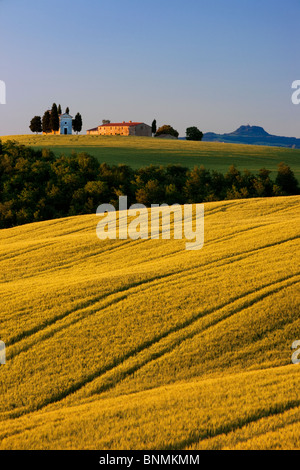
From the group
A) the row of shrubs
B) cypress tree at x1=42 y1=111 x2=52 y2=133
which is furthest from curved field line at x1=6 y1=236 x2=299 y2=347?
cypress tree at x1=42 y1=111 x2=52 y2=133

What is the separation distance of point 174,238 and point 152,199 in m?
28.2

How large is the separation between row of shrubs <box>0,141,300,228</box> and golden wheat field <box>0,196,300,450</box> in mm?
30544

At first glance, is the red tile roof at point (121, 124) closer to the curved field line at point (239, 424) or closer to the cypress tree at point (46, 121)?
the cypress tree at point (46, 121)

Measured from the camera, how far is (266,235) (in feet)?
64.2

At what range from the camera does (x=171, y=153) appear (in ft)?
278

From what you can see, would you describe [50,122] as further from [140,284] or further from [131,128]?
[140,284]

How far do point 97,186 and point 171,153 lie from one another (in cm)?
3649

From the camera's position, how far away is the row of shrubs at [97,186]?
49156 millimetres

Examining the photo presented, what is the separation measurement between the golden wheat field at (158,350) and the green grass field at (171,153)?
52.4m

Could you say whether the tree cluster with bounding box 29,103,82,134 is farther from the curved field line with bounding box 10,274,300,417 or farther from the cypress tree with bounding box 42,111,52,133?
the curved field line with bounding box 10,274,300,417

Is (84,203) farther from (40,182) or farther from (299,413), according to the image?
(299,413)

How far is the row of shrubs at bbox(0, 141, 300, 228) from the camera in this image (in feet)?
161

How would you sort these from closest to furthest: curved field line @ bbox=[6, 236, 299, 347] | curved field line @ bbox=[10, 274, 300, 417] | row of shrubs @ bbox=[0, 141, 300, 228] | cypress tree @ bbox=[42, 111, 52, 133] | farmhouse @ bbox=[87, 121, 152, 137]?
curved field line @ bbox=[10, 274, 300, 417], curved field line @ bbox=[6, 236, 299, 347], row of shrubs @ bbox=[0, 141, 300, 228], cypress tree @ bbox=[42, 111, 52, 133], farmhouse @ bbox=[87, 121, 152, 137]
